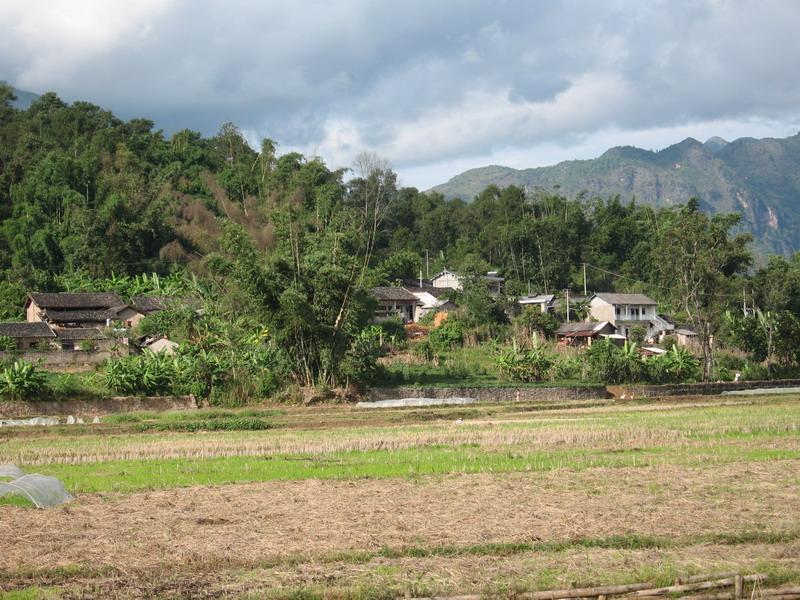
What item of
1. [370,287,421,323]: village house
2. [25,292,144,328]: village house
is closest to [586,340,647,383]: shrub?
[370,287,421,323]: village house

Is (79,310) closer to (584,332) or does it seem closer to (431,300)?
(431,300)

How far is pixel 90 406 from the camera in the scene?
34.0 m

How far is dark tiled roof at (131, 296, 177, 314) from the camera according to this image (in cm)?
5281

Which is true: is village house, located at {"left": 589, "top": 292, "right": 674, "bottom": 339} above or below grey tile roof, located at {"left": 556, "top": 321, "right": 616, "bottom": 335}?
above

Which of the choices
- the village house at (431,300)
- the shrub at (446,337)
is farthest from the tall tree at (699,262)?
the village house at (431,300)

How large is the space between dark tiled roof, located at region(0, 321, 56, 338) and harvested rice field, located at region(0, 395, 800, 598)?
2407cm

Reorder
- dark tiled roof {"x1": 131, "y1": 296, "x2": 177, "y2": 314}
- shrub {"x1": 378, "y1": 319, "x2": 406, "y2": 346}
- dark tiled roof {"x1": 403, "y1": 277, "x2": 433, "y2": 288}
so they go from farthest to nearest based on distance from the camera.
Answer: dark tiled roof {"x1": 403, "y1": 277, "x2": 433, "y2": 288}
dark tiled roof {"x1": 131, "y1": 296, "x2": 177, "y2": 314}
shrub {"x1": 378, "y1": 319, "x2": 406, "y2": 346}

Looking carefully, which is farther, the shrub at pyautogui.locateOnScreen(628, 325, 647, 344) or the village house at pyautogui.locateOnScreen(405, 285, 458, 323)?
the village house at pyautogui.locateOnScreen(405, 285, 458, 323)

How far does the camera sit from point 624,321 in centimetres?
6406

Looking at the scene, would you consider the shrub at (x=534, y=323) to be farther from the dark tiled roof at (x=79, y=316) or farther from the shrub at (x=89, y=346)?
the shrub at (x=89, y=346)

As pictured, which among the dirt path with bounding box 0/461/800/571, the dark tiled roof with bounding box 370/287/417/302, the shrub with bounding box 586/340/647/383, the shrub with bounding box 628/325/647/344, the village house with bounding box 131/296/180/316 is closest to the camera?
the dirt path with bounding box 0/461/800/571

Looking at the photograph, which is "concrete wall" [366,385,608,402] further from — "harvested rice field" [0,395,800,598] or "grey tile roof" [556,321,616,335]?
"grey tile roof" [556,321,616,335]

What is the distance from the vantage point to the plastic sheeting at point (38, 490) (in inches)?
567

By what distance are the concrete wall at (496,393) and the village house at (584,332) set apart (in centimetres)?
1643
